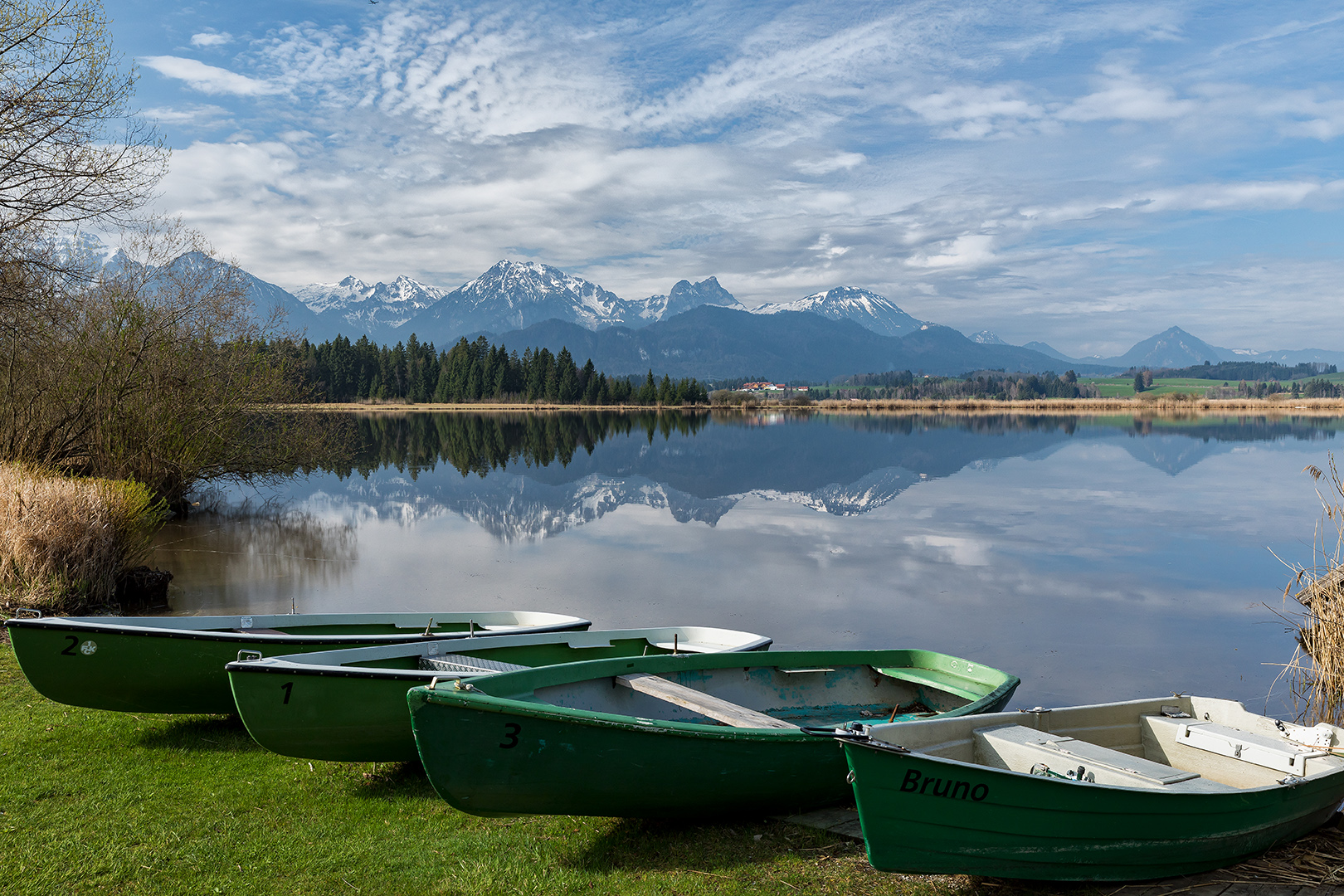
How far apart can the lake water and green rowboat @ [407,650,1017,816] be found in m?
4.83

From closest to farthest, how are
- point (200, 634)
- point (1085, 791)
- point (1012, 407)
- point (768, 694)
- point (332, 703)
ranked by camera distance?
point (1085, 791) → point (332, 703) → point (200, 634) → point (768, 694) → point (1012, 407)

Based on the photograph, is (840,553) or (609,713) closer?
(609,713)

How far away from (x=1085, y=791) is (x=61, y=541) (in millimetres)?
13439

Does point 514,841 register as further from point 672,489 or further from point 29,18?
point 672,489

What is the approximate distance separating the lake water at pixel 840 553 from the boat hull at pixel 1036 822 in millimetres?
4630

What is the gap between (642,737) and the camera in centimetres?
574

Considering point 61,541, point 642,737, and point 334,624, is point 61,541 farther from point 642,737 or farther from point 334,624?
point 642,737

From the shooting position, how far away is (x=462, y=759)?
5473 millimetres

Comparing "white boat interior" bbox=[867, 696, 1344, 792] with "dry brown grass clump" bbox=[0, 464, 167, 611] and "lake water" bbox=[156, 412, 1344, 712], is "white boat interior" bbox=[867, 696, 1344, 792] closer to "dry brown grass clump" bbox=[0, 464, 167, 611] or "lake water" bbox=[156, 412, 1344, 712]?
"lake water" bbox=[156, 412, 1344, 712]

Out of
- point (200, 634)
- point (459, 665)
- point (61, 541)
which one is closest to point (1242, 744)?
point (459, 665)

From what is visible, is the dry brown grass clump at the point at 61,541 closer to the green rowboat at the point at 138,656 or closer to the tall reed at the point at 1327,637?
the green rowboat at the point at 138,656

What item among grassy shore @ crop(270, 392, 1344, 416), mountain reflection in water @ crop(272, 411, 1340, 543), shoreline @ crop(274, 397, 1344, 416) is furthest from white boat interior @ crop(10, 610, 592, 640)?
grassy shore @ crop(270, 392, 1344, 416)

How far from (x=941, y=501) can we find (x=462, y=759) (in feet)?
89.1

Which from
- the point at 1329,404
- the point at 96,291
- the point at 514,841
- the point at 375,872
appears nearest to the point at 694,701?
the point at 514,841
